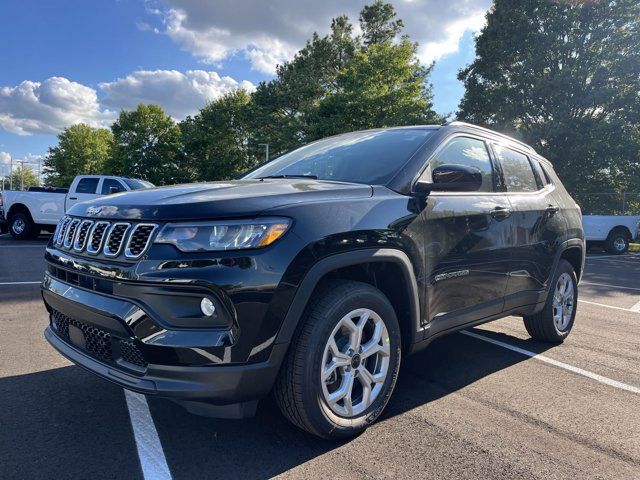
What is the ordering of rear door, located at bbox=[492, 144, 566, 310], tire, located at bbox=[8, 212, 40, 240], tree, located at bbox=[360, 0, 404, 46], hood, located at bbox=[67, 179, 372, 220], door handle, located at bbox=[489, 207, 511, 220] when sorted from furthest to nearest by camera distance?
tree, located at bbox=[360, 0, 404, 46], tire, located at bbox=[8, 212, 40, 240], rear door, located at bbox=[492, 144, 566, 310], door handle, located at bbox=[489, 207, 511, 220], hood, located at bbox=[67, 179, 372, 220]

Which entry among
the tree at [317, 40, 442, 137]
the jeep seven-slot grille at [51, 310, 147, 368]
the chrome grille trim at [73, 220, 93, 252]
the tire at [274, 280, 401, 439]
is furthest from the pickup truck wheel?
the tree at [317, 40, 442, 137]

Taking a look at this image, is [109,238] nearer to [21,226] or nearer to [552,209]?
[552,209]

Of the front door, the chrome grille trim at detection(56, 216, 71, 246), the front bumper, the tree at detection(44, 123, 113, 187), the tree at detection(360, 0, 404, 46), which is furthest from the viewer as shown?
the tree at detection(44, 123, 113, 187)

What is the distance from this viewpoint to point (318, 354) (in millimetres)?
2289

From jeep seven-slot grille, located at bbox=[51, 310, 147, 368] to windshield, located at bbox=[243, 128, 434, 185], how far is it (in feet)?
5.24

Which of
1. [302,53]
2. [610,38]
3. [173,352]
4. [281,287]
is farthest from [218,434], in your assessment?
[302,53]

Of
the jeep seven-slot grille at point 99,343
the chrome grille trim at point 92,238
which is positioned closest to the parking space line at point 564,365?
the jeep seven-slot grille at point 99,343

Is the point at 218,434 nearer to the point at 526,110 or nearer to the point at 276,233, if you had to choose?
the point at 276,233

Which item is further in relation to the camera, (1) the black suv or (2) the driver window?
(2) the driver window

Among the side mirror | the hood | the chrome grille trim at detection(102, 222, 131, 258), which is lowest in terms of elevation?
the chrome grille trim at detection(102, 222, 131, 258)

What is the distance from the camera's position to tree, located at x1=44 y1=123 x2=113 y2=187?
6850 centimetres

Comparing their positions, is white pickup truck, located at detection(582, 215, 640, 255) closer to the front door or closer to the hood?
the front door

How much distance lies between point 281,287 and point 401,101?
26539mm

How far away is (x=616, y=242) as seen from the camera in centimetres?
1612
